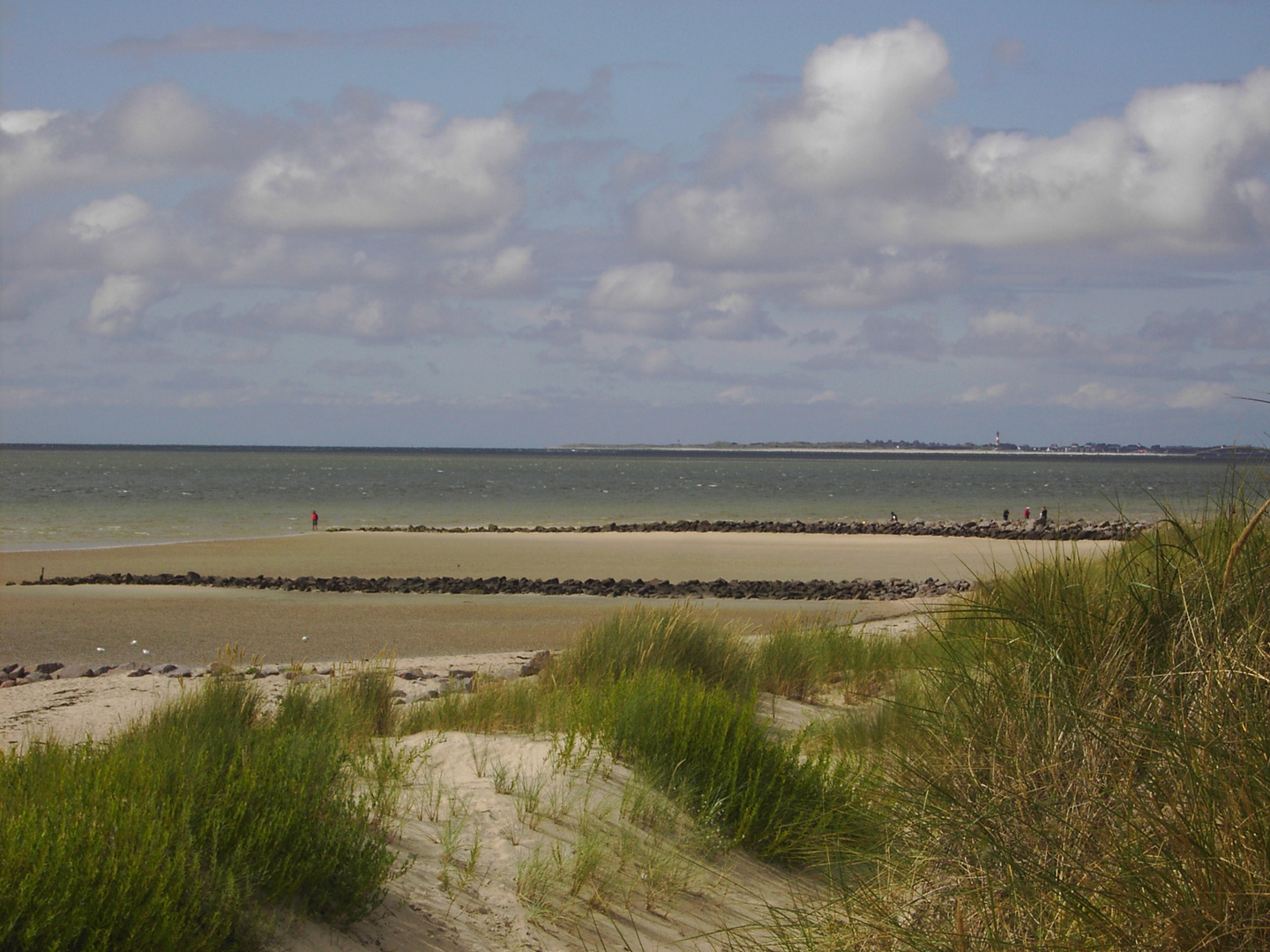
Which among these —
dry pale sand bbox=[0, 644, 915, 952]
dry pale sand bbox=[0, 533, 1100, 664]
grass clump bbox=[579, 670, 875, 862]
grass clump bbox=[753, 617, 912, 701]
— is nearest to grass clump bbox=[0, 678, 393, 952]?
dry pale sand bbox=[0, 644, 915, 952]

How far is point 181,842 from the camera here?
3684mm

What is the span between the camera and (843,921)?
4008mm

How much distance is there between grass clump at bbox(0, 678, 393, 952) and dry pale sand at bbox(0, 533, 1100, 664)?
3.86m

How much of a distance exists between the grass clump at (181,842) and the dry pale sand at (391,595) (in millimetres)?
3858

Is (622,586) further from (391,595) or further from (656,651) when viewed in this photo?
(656,651)

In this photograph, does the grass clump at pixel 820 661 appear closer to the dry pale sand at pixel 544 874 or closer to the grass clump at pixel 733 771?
the grass clump at pixel 733 771

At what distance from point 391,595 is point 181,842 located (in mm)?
19789

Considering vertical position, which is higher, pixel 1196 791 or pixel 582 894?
pixel 1196 791

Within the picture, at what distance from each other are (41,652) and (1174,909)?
614 inches

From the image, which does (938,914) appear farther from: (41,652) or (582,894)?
(41,652)

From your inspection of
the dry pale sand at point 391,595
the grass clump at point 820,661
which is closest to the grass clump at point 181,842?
the dry pale sand at point 391,595

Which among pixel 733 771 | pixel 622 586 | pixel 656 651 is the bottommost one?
pixel 622 586

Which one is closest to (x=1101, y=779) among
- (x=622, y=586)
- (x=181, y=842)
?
(x=181, y=842)

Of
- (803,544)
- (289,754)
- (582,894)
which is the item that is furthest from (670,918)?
(803,544)
